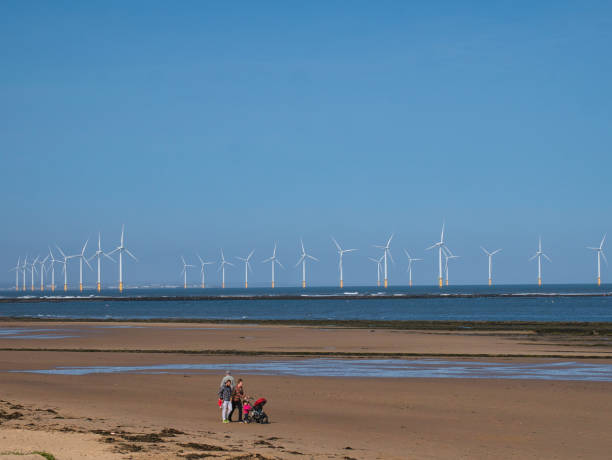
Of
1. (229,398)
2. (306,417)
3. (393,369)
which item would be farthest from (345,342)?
(229,398)

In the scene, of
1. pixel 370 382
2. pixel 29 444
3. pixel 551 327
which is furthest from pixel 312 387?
pixel 551 327

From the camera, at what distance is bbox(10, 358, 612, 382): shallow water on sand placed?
110 ft

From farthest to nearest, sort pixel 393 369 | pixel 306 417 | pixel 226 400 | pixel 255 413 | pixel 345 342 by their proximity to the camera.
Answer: pixel 345 342
pixel 393 369
pixel 306 417
pixel 226 400
pixel 255 413

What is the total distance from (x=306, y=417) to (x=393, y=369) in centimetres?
1383

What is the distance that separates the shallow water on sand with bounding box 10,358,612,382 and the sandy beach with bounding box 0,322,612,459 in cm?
156

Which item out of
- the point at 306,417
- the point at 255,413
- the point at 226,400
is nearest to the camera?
the point at 255,413

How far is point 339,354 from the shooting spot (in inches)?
1796

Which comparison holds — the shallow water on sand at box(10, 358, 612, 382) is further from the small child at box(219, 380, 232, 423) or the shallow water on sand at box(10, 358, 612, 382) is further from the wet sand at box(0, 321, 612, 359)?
the small child at box(219, 380, 232, 423)

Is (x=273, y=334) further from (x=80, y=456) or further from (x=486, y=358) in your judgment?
(x=80, y=456)

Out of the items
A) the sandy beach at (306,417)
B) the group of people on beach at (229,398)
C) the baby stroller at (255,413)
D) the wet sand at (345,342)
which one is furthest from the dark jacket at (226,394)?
Answer: the wet sand at (345,342)

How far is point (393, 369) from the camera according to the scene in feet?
119

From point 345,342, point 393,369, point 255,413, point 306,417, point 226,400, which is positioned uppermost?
point 226,400

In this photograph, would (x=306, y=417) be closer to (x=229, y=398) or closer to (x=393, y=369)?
(x=229, y=398)

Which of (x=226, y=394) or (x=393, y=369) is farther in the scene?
(x=393, y=369)
